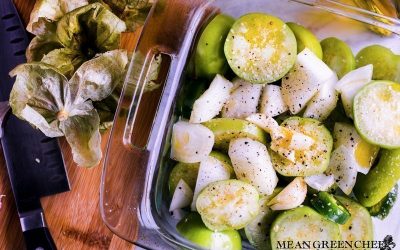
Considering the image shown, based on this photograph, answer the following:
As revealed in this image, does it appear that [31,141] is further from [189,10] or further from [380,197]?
[380,197]

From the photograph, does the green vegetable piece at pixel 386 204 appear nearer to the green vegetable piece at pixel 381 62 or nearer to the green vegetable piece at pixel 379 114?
the green vegetable piece at pixel 379 114

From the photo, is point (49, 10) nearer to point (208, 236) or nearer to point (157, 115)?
point (157, 115)

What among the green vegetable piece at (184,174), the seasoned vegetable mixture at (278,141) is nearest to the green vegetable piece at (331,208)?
the seasoned vegetable mixture at (278,141)

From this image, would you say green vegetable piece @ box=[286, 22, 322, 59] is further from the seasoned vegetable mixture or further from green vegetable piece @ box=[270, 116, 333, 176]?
green vegetable piece @ box=[270, 116, 333, 176]

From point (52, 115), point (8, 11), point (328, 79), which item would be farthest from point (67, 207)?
point (328, 79)

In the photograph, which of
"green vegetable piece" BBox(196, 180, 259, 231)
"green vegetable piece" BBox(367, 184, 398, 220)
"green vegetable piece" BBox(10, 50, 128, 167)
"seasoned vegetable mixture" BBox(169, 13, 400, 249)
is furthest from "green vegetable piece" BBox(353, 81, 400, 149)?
"green vegetable piece" BBox(10, 50, 128, 167)

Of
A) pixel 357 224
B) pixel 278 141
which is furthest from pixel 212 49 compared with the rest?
pixel 357 224
